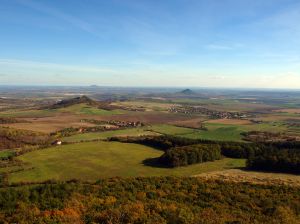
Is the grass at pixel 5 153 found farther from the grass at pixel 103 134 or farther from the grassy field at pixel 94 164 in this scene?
the grass at pixel 103 134

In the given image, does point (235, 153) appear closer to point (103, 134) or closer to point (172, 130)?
point (172, 130)

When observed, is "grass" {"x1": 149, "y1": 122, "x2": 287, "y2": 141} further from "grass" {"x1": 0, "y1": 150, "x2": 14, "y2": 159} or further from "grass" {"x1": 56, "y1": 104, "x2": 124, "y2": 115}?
"grass" {"x1": 0, "y1": 150, "x2": 14, "y2": 159}

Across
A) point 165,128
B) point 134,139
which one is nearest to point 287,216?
point 134,139

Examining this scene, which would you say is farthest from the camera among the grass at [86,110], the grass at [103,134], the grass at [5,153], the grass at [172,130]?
the grass at [86,110]

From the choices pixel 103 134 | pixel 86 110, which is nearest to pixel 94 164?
pixel 103 134

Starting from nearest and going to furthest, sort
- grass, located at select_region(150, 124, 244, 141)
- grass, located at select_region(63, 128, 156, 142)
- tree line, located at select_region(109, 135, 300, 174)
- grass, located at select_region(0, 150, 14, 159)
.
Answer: tree line, located at select_region(109, 135, 300, 174)
grass, located at select_region(0, 150, 14, 159)
grass, located at select_region(63, 128, 156, 142)
grass, located at select_region(150, 124, 244, 141)

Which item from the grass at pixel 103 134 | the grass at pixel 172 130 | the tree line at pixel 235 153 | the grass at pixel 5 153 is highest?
the tree line at pixel 235 153

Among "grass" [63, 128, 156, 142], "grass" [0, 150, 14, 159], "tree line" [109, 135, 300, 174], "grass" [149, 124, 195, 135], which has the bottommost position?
"grass" [0, 150, 14, 159]

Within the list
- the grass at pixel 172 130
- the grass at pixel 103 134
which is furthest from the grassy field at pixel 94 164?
the grass at pixel 172 130

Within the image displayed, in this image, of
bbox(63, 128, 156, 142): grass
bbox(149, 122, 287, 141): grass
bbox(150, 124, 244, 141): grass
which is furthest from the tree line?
bbox(149, 122, 287, 141): grass
